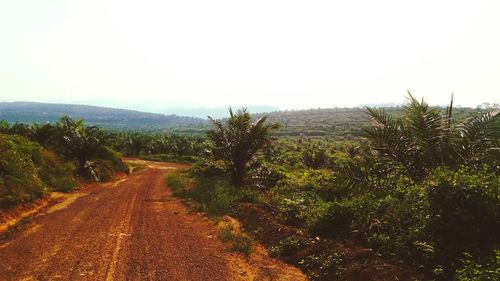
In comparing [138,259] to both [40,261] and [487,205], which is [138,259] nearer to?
[40,261]

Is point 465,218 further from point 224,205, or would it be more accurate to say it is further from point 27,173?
point 27,173

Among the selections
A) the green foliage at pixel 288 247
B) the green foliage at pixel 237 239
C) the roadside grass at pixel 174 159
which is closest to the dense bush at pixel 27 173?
the green foliage at pixel 237 239

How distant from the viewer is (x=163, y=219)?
40.1 feet

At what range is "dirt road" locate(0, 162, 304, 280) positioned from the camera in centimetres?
751

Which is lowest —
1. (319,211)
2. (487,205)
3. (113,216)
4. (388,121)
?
(113,216)

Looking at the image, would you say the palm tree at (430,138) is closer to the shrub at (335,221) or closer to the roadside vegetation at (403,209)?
the roadside vegetation at (403,209)

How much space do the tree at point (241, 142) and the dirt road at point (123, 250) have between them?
16.1 ft

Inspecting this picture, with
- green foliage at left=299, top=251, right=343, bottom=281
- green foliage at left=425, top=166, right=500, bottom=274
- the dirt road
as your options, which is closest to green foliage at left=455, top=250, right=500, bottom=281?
green foliage at left=425, top=166, right=500, bottom=274

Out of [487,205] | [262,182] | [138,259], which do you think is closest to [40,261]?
[138,259]

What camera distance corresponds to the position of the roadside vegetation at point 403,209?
6.41 meters

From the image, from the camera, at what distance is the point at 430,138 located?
30.0 ft

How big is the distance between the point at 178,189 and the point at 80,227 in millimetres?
8585

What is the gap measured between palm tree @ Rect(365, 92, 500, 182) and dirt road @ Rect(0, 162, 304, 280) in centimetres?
383

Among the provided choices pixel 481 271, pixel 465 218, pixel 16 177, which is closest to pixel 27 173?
pixel 16 177
